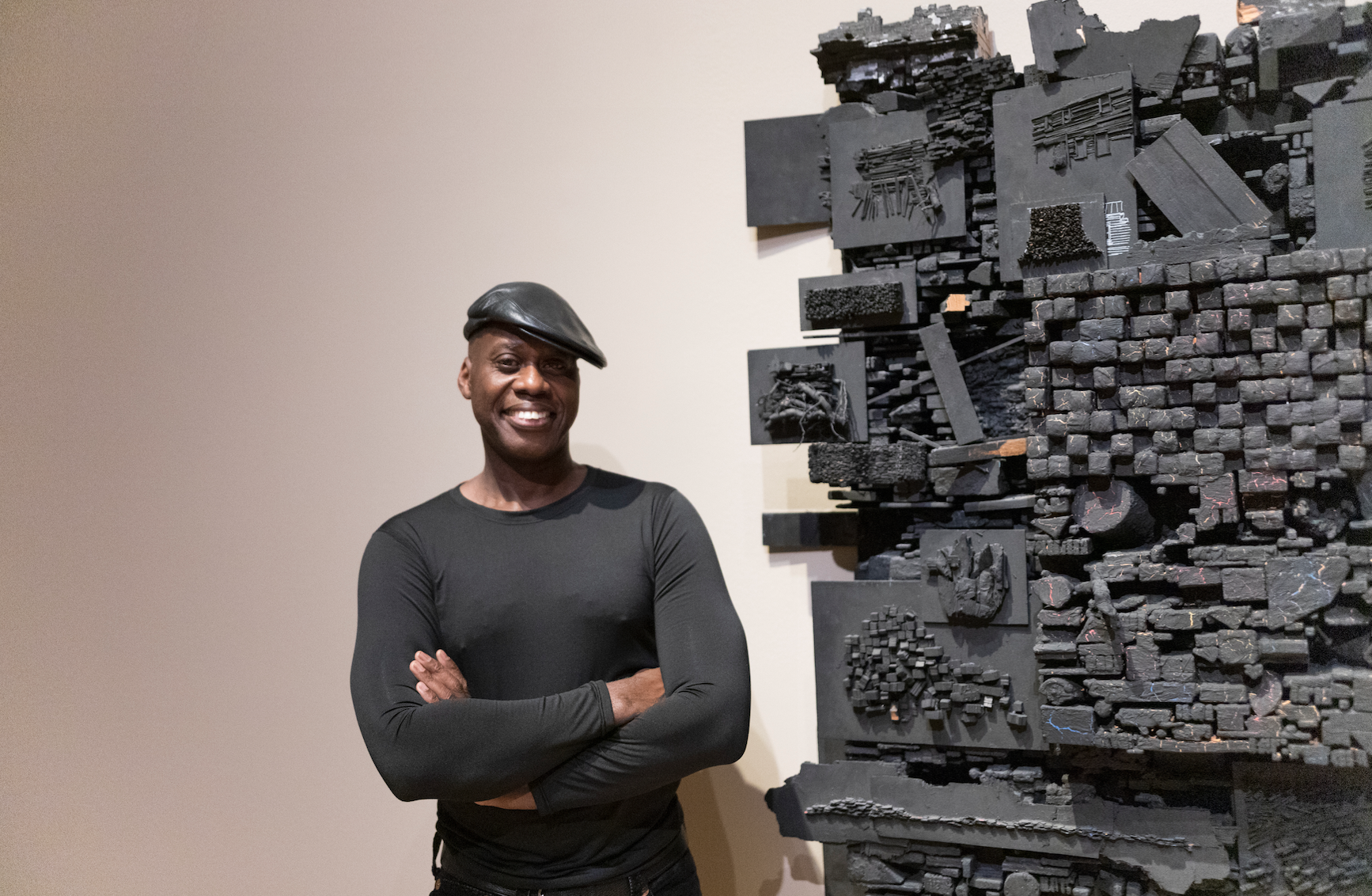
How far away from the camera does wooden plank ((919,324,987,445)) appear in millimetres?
1994

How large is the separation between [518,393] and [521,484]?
0.57 feet

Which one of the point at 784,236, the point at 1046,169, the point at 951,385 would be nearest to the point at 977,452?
the point at 951,385

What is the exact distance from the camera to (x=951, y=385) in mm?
2014

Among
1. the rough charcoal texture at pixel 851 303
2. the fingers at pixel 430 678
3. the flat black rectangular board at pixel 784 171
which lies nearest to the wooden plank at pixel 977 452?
the rough charcoal texture at pixel 851 303

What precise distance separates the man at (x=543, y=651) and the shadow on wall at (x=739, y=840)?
1.27ft

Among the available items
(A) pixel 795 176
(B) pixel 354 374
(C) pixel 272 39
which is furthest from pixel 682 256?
(C) pixel 272 39

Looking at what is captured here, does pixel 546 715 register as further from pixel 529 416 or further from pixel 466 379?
pixel 466 379

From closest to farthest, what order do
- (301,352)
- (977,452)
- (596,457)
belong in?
1. (977,452)
2. (596,457)
3. (301,352)

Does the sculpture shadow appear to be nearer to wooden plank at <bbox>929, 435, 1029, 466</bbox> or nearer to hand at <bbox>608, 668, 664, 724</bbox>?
wooden plank at <bbox>929, 435, 1029, 466</bbox>

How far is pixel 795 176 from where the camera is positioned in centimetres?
221

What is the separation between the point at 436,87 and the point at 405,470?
0.95 m

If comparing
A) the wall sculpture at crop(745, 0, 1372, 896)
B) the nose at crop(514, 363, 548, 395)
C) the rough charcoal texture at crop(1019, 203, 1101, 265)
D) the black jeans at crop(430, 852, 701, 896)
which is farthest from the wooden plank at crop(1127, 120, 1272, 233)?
the black jeans at crop(430, 852, 701, 896)

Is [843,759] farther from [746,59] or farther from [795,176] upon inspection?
[746,59]

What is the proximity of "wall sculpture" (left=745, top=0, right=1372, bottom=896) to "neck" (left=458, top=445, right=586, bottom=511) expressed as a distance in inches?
17.7
